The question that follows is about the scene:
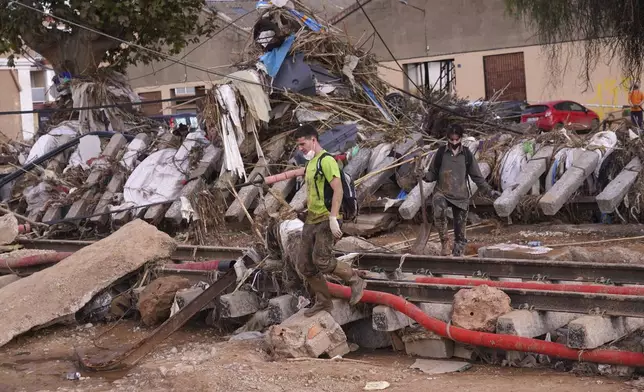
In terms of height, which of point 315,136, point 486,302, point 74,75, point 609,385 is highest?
point 74,75

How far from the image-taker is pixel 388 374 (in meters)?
6.91

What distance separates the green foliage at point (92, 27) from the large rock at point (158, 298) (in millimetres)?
11127

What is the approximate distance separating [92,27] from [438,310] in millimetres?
15001

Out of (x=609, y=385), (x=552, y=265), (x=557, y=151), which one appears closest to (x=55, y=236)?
(x=557, y=151)

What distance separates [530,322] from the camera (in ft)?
22.3

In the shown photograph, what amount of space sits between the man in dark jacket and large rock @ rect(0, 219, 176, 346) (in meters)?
3.14

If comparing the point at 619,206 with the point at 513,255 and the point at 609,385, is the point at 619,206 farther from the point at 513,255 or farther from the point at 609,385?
the point at 609,385

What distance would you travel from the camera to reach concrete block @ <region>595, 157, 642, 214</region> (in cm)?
1145

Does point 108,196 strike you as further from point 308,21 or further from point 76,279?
point 76,279

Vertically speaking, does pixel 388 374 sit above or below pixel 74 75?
below

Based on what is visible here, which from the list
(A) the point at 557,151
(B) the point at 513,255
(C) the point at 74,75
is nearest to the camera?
(B) the point at 513,255

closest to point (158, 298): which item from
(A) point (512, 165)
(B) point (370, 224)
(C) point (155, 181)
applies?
(B) point (370, 224)

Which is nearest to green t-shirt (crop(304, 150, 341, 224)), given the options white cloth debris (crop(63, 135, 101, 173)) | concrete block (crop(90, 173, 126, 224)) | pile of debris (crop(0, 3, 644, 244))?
pile of debris (crop(0, 3, 644, 244))

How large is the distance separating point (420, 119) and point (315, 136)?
29.7 feet
